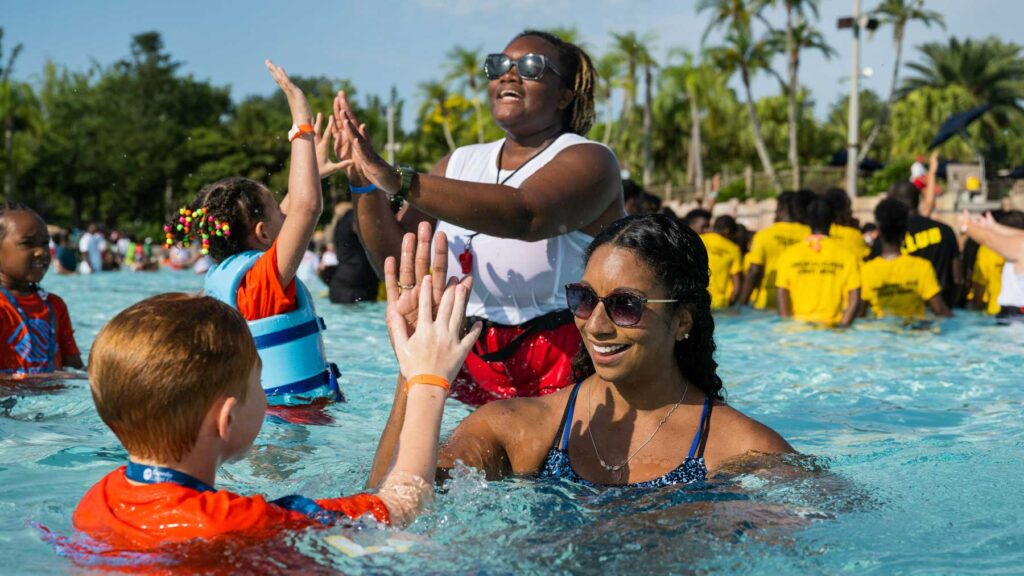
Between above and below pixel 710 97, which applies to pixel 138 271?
below

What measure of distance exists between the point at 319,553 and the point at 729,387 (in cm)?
519

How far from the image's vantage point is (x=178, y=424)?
2.42 meters

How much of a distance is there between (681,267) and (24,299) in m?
4.15

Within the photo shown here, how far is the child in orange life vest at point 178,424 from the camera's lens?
93.7 inches

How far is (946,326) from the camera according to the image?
10.5 meters

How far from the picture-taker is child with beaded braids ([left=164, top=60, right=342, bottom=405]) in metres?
4.36

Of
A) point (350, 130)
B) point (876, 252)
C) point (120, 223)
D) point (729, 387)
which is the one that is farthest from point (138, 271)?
point (120, 223)

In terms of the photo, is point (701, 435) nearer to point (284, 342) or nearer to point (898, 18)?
point (284, 342)

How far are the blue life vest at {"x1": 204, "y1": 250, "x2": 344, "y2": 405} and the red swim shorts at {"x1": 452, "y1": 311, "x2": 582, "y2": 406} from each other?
0.72m

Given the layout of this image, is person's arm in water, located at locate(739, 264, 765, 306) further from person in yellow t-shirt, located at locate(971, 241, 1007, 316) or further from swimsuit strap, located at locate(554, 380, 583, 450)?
swimsuit strap, located at locate(554, 380, 583, 450)

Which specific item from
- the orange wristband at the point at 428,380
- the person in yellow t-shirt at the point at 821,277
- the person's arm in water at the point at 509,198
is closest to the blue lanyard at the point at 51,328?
the person's arm in water at the point at 509,198

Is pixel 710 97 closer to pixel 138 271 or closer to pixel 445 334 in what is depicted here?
pixel 138 271

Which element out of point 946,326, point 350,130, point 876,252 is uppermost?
point 350,130

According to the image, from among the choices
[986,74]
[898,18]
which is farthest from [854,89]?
[986,74]
